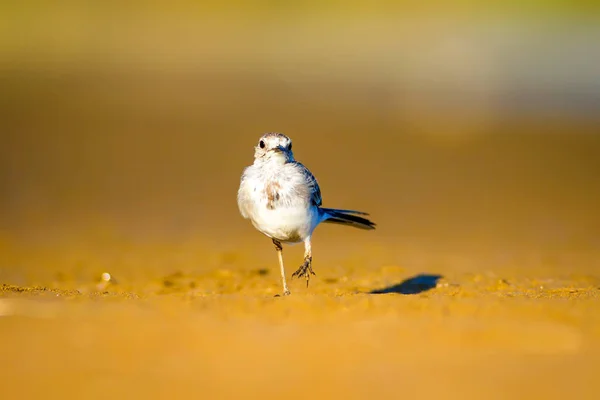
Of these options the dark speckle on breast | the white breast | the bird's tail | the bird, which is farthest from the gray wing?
the bird's tail

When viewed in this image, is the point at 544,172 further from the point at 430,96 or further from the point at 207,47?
the point at 207,47

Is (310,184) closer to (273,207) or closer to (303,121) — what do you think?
(273,207)

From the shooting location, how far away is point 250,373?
18.0 ft

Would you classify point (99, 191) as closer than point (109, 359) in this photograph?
No

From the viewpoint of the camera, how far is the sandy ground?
557 centimetres

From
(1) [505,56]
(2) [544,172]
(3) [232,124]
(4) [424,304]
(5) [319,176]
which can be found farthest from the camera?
(1) [505,56]

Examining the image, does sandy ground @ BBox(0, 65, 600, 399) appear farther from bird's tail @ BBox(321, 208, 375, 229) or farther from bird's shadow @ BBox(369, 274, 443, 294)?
bird's tail @ BBox(321, 208, 375, 229)

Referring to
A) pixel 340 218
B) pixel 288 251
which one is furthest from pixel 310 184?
pixel 288 251

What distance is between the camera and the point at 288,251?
1478 centimetres

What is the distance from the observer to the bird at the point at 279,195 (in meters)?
8.45

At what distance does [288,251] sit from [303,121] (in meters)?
11.1

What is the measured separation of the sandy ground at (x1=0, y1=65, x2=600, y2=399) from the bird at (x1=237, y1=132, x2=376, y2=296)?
65 cm

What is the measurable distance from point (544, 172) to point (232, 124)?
7.72 m

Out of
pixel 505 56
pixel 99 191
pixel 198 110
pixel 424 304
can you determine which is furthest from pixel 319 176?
pixel 505 56
